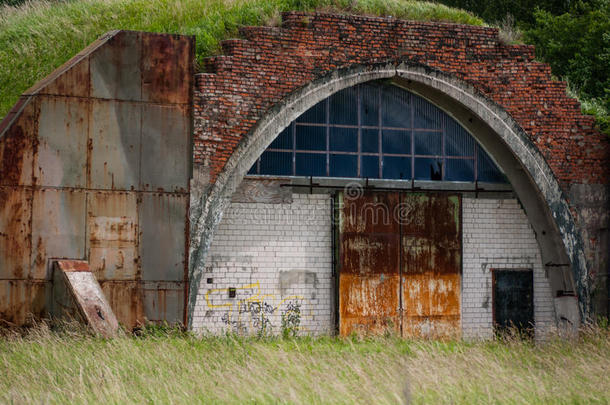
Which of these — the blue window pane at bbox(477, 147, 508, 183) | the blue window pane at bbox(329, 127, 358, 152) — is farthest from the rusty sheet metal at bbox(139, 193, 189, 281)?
the blue window pane at bbox(477, 147, 508, 183)

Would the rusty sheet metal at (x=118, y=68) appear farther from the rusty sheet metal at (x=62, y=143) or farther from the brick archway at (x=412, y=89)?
the brick archway at (x=412, y=89)

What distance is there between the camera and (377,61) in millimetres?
14617

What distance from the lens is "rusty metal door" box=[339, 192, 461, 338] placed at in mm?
14672

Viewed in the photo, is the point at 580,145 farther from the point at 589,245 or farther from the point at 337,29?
the point at 337,29

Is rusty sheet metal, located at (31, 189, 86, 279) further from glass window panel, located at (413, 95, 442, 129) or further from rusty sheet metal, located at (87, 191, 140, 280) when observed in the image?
glass window panel, located at (413, 95, 442, 129)

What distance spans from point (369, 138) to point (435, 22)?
250 centimetres

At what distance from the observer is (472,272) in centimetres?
1546

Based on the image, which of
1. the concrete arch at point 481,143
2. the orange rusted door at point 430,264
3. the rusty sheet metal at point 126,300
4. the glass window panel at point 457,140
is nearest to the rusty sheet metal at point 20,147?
the rusty sheet metal at point 126,300

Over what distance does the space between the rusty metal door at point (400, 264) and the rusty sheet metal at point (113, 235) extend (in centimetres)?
374

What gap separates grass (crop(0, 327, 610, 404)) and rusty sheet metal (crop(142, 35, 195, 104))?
385 cm

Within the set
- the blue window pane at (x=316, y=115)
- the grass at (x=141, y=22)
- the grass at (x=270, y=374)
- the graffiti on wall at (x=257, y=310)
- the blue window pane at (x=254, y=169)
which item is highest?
the grass at (x=141, y=22)

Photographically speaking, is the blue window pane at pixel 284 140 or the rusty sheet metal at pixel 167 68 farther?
the blue window pane at pixel 284 140

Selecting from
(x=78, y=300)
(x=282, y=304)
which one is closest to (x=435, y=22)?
(x=282, y=304)

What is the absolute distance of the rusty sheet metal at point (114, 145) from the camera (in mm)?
12836
